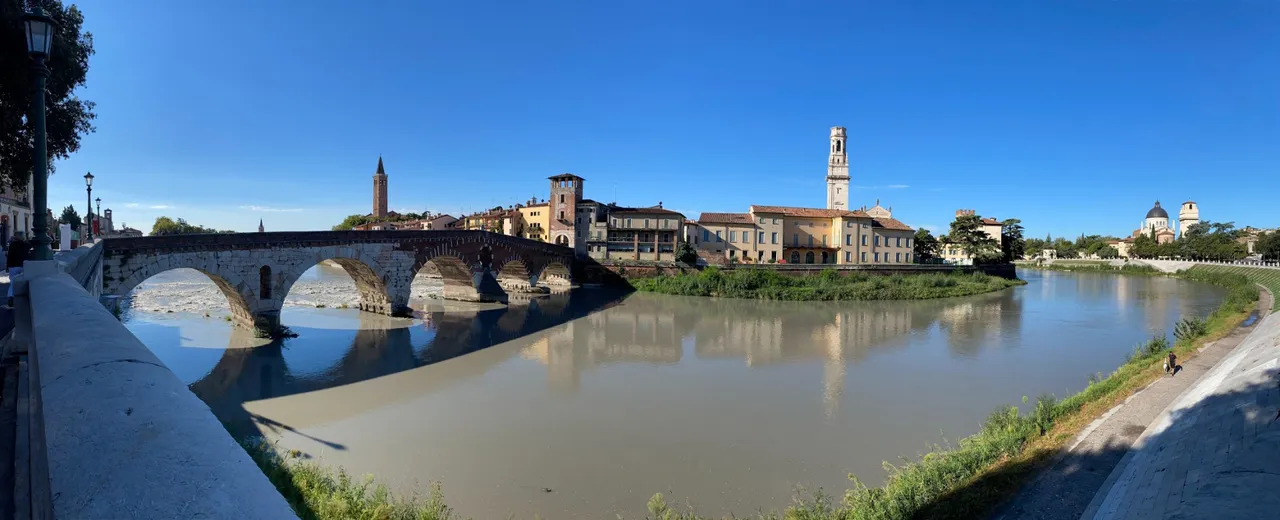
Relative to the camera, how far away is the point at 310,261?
18922 mm

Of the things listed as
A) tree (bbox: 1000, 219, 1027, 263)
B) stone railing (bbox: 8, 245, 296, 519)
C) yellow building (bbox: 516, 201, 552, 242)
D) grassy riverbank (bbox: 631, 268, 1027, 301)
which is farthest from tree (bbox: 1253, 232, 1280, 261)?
stone railing (bbox: 8, 245, 296, 519)

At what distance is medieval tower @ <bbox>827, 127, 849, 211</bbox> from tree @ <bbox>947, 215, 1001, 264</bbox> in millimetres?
15766

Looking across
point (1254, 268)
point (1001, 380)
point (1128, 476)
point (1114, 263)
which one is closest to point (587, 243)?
point (1001, 380)

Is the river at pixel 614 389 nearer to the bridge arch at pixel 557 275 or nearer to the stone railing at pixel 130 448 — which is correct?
the stone railing at pixel 130 448

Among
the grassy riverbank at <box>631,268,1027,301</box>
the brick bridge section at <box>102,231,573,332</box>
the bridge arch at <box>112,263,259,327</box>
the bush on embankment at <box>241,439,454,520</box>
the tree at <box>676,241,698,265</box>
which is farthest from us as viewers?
the tree at <box>676,241,698,265</box>

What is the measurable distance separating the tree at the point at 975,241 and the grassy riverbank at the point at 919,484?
41136mm

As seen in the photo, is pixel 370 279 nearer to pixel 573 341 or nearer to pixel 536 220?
pixel 573 341

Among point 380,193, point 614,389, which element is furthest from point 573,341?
point 380,193

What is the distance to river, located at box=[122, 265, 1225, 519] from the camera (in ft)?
28.0

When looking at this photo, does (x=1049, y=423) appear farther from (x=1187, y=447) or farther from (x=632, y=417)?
(x=632, y=417)

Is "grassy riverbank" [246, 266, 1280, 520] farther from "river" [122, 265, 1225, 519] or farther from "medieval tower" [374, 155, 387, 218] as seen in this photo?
"medieval tower" [374, 155, 387, 218]

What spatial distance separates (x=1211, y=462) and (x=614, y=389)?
9987 mm

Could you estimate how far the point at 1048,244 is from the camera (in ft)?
326

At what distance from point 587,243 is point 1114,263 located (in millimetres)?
70458
